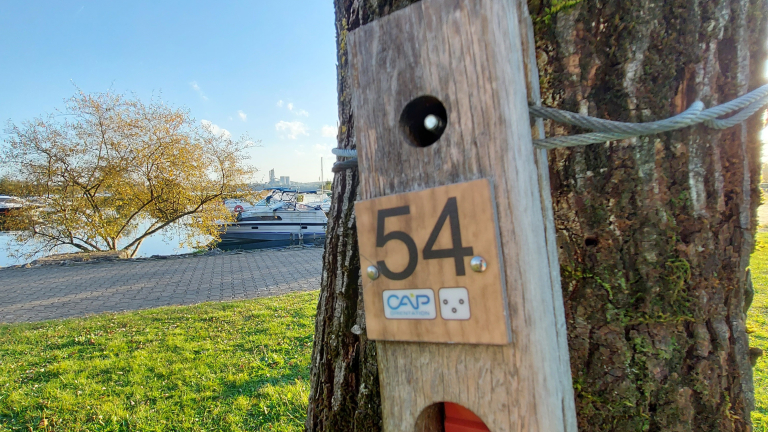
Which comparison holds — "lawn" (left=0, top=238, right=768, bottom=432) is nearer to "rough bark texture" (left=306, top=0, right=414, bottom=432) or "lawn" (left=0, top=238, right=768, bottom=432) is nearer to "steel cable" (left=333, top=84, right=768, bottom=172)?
"rough bark texture" (left=306, top=0, right=414, bottom=432)

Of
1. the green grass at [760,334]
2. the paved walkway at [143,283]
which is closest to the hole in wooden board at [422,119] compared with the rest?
the green grass at [760,334]

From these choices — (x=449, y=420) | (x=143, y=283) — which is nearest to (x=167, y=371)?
(x=449, y=420)

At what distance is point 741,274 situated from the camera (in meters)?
1.08

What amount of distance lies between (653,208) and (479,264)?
0.57 meters

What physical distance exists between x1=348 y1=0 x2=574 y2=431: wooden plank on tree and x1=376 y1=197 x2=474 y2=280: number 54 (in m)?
0.05

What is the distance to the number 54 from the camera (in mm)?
793

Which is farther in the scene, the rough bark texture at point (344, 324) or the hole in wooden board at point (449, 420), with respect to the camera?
the rough bark texture at point (344, 324)

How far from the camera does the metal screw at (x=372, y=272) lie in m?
0.89

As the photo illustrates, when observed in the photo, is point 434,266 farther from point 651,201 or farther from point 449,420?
point 651,201

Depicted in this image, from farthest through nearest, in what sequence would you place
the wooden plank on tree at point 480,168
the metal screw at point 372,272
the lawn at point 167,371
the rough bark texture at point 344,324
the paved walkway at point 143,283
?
the paved walkway at point 143,283, the lawn at point 167,371, the rough bark texture at point 344,324, the metal screw at point 372,272, the wooden plank on tree at point 480,168

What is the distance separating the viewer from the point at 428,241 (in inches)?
32.4

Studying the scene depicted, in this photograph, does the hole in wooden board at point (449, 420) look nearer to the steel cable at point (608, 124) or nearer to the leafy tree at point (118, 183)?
the steel cable at point (608, 124)

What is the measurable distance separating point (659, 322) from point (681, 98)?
1.80ft

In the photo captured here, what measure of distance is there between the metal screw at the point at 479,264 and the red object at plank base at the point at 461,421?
425 mm
